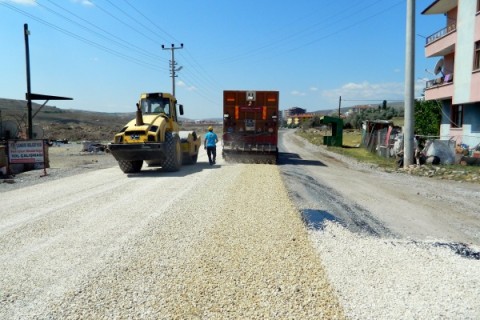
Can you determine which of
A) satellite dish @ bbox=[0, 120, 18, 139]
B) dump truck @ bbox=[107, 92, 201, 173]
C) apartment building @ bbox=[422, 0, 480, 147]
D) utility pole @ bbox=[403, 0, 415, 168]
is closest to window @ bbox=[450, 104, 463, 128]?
apartment building @ bbox=[422, 0, 480, 147]

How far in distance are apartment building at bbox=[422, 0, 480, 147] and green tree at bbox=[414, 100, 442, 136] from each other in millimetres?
1708

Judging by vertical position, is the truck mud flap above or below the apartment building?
below

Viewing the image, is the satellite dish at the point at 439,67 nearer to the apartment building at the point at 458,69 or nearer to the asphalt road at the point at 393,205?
the apartment building at the point at 458,69

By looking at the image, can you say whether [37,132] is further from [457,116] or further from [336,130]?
[457,116]

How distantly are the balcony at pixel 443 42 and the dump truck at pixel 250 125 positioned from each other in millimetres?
12138

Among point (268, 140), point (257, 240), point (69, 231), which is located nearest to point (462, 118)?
point (268, 140)

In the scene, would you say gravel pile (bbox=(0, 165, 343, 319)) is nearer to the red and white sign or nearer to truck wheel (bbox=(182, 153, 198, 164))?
the red and white sign

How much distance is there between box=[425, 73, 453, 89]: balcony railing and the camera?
23484 mm

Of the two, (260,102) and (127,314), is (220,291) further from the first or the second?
(260,102)

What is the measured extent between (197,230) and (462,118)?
68.4 ft

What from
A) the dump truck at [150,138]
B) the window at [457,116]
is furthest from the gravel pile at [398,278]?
the window at [457,116]

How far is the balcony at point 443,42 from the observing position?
74.3ft

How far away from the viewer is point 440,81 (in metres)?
25.0

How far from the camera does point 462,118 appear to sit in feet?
72.6
